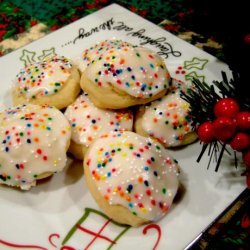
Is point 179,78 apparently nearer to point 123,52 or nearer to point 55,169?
point 123,52

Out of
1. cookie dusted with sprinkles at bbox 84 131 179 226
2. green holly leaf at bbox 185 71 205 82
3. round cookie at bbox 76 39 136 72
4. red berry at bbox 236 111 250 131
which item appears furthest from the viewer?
green holly leaf at bbox 185 71 205 82

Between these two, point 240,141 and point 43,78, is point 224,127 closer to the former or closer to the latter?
point 240,141

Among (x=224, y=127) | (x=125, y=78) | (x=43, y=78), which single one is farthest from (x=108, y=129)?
(x=224, y=127)

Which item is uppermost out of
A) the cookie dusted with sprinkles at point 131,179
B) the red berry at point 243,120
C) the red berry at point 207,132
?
the red berry at point 243,120

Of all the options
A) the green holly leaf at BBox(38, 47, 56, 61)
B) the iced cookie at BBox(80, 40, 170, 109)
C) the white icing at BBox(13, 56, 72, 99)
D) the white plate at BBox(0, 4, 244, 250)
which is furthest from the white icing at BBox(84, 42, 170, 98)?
the green holly leaf at BBox(38, 47, 56, 61)

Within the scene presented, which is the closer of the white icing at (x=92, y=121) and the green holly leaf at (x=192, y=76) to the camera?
the white icing at (x=92, y=121)

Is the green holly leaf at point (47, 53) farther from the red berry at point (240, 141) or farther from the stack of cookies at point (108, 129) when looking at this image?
the red berry at point (240, 141)

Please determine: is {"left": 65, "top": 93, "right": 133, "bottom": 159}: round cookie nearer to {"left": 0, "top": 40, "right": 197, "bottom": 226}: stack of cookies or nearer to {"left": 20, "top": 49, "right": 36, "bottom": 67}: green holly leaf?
{"left": 0, "top": 40, "right": 197, "bottom": 226}: stack of cookies

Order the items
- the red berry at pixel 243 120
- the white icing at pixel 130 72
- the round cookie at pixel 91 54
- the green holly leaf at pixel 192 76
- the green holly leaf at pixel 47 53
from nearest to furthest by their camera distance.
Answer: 1. the red berry at pixel 243 120
2. the white icing at pixel 130 72
3. the round cookie at pixel 91 54
4. the green holly leaf at pixel 192 76
5. the green holly leaf at pixel 47 53

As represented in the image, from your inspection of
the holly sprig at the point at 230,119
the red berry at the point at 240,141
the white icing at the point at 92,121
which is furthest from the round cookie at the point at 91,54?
the red berry at the point at 240,141
